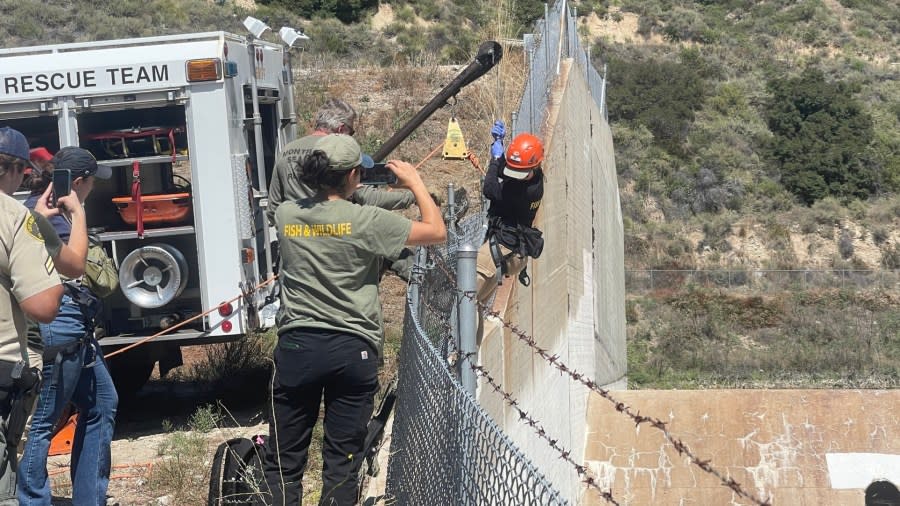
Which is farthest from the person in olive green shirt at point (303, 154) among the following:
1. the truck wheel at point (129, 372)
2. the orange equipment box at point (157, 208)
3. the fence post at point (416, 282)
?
the truck wheel at point (129, 372)

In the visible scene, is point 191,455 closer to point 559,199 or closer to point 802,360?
point 559,199

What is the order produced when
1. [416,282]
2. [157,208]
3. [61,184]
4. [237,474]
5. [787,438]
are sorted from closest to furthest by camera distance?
[61,184] < [416,282] < [237,474] < [157,208] < [787,438]

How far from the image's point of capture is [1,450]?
11.2 feet

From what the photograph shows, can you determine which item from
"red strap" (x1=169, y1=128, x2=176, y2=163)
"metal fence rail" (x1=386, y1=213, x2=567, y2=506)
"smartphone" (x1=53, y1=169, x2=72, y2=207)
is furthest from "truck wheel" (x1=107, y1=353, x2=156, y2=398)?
"smartphone" (x1=53, y1=169, x2=72, y2=207)

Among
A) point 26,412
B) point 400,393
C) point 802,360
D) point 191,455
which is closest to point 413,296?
point 400,393

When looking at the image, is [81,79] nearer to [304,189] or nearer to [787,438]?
[304,189]

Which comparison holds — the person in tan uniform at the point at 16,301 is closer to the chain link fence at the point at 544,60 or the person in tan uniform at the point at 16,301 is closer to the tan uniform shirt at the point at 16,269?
the tan uniform shirt at the point at 16,269

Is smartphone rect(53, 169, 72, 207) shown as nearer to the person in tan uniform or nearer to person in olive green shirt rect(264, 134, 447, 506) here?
the person in tan uniform

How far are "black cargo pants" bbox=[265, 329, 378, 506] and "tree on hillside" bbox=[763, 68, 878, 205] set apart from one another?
1246 inches

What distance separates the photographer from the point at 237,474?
16.9 ft

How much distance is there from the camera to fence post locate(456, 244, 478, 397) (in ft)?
13.6

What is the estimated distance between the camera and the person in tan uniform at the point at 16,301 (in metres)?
3.37

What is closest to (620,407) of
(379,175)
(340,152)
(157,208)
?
(340,152)

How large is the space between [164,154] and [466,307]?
4.16 m
